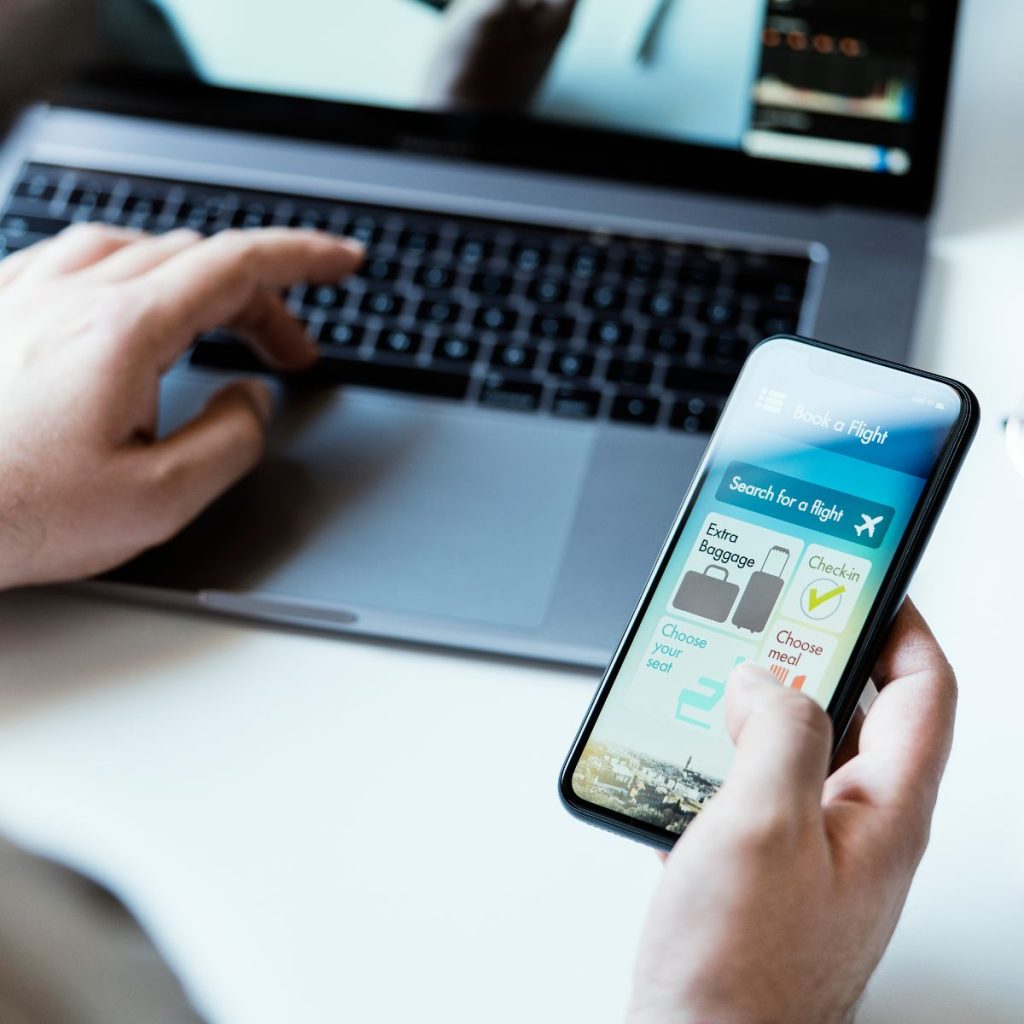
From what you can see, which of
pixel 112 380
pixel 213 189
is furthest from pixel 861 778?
pixel 213 189

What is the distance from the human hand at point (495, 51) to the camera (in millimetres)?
653

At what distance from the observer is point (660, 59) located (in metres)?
0.65

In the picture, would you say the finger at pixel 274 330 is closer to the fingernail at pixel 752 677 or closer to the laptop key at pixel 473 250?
the laptop key at pixel 473 250

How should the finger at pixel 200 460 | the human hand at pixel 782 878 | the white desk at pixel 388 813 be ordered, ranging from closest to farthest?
the human hand at pixel 782 878 → the white desk at pixel 388 813 → the finger at pixel 200 460

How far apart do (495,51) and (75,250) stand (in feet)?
0.86

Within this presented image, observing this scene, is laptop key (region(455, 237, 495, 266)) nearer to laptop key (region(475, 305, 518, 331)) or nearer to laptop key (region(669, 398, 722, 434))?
laptop key (region(475, 305, 518, 331))

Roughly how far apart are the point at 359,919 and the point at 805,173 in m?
0.46

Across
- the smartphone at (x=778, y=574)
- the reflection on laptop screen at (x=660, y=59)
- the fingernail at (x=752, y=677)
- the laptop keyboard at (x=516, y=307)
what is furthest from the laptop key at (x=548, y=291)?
the fingernail at (x=752, y=677)

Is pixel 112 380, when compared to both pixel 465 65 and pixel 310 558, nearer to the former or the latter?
pixel 310 558

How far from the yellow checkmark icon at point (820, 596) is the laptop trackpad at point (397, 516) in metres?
0.14

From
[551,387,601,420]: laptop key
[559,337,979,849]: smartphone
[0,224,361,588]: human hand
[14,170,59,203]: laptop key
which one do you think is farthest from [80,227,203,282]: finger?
[559,337,979,849]: smartphone

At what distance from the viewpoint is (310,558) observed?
1.80 ft

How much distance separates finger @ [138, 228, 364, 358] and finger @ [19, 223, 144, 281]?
0.05 m

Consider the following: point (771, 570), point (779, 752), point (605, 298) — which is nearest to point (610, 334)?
point (605, 298)
